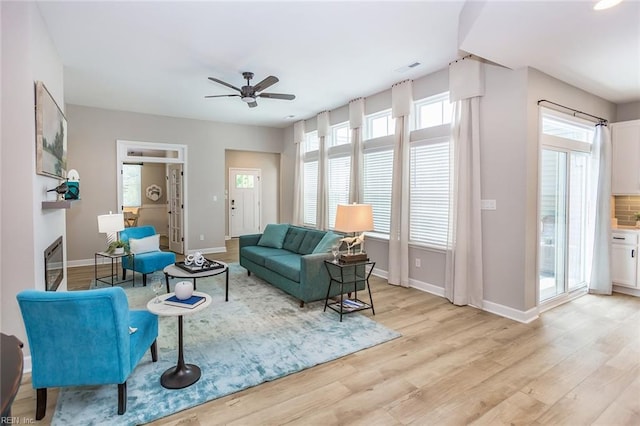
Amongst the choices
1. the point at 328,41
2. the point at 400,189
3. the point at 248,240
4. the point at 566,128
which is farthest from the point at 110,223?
the point at 566,128

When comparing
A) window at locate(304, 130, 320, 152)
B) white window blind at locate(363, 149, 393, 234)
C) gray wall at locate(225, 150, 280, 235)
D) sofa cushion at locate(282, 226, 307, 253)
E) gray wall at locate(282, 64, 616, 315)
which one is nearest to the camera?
gray wall at locate(282, 64, 616, 315)

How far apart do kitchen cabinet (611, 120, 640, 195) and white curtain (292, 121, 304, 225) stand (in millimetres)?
5246

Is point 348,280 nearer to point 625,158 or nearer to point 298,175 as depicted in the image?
point 298,175

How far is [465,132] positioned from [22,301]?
13.8ft

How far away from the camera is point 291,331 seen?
3.24 meters

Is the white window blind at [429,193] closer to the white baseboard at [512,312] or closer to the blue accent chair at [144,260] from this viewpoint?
the white baseboard at [512,312]

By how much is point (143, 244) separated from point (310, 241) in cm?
260

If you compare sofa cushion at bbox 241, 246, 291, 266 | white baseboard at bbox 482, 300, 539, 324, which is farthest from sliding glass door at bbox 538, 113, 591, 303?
sofa cushion at bbox 241, 246, 291, 266

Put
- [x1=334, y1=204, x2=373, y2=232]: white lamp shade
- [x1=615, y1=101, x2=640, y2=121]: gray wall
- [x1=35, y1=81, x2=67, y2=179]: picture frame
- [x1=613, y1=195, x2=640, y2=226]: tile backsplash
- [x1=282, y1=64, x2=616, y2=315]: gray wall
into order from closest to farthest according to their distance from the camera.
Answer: [x1=35, y1=81, x2=67, y2=179]: picture frame → [x1=282, y1=64, x2=616, y2=315]: gray wall → [x1=334, y1=204, x2=373, y2=232]: white lamp shade → [x1=615, y1=101, x2=640, y2=121]: gray wall → [x1=613, y1=195, x2=640, y2=226]: tile backsplash

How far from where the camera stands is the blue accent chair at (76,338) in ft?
5.93

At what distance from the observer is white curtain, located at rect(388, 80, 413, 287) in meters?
4.68

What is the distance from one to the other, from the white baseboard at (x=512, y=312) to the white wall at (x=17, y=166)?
174 inches

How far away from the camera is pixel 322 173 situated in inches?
255

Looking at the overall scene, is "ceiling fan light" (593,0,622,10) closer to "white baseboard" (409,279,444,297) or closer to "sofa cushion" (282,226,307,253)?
"white baseboard" (409,279,444,297)
